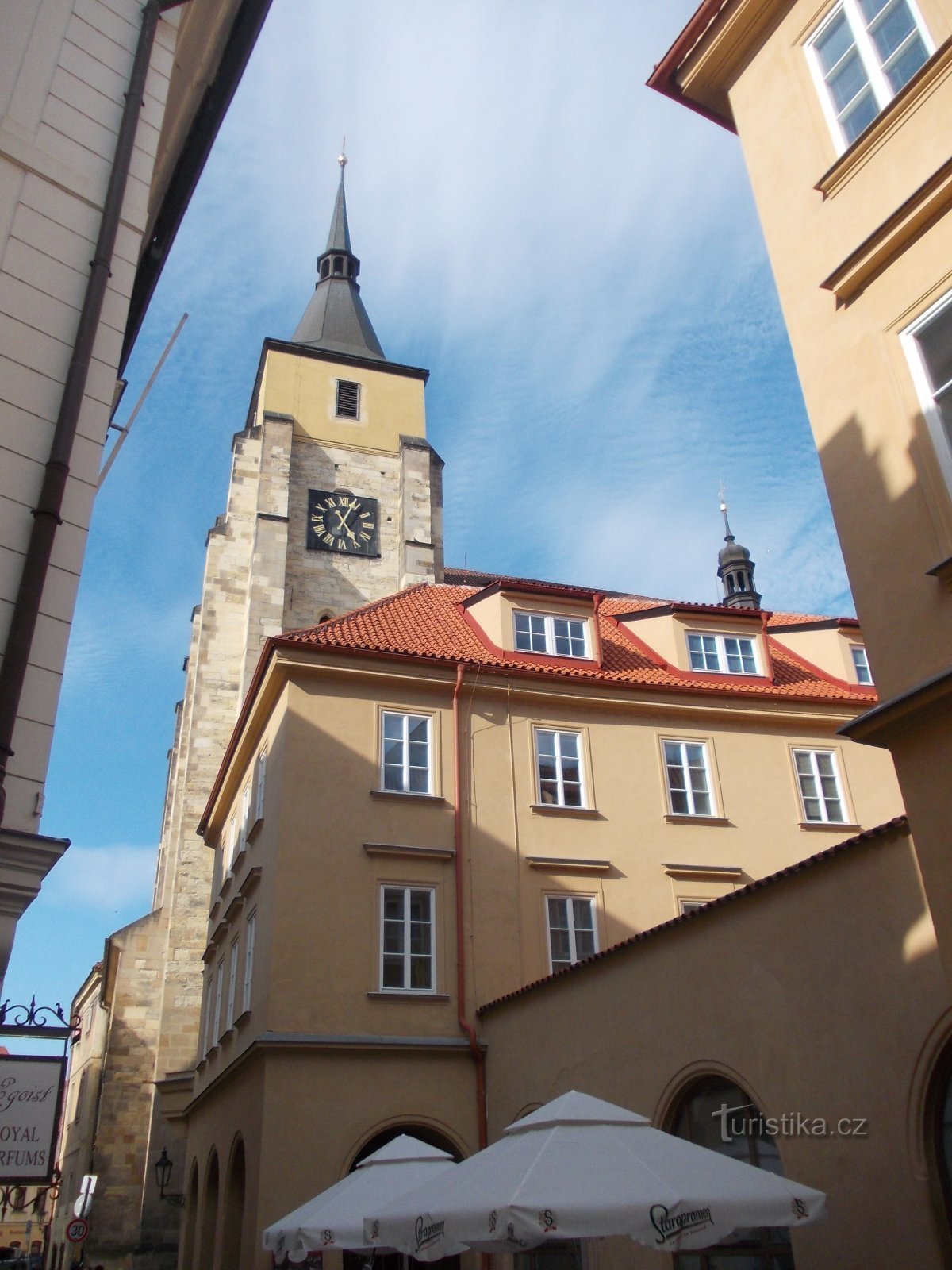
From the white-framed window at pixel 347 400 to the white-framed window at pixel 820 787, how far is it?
23829 mm

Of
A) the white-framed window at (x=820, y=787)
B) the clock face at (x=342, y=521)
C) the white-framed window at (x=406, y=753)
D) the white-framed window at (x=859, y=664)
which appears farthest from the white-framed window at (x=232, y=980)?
the clock face at (x=342, y=521)

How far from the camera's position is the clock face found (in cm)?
3503

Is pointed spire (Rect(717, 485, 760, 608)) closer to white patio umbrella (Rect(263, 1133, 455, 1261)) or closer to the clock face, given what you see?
the clock face

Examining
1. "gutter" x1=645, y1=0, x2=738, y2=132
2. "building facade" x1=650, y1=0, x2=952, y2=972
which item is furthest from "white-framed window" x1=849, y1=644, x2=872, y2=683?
"building facade" x1=650, y1=0, x2=952, y2=972

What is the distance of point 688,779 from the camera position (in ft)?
60.7

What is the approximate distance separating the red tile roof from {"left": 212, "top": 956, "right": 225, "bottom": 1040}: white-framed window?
6455 millimetres

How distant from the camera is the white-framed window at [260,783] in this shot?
18.0 metres

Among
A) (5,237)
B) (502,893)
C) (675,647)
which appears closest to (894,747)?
(5,237)

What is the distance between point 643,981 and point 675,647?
9.62 metres

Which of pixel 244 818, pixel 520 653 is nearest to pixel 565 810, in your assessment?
pixel 520 653

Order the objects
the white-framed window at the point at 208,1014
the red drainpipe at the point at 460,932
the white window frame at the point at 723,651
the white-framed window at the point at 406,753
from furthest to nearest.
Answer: the white-framed window at the point at 208,1014 → the white window frame at the point at 723,651 → the white-framed window at the point at 406,753 → the red drainpipe at the point at 460,932

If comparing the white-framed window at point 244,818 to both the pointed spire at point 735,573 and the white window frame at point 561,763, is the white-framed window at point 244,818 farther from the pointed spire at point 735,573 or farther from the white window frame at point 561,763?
the pointed spire at point 735,573

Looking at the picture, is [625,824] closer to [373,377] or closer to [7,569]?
[7,569]

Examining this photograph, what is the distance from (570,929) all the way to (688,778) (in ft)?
11.2
